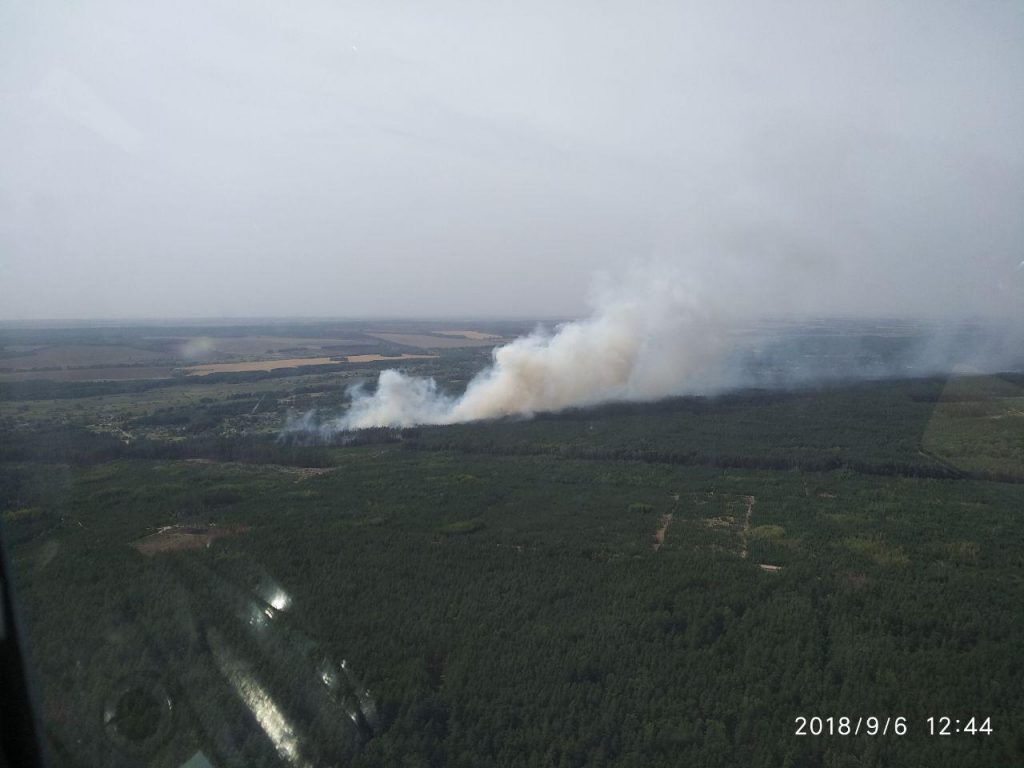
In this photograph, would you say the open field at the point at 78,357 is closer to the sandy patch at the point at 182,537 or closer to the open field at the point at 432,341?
the sandy patch at the point at 182,537

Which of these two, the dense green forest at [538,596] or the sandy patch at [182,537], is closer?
the dense green forest at [538,596]

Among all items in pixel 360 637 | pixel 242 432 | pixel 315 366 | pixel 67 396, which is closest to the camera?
pixel 360 637

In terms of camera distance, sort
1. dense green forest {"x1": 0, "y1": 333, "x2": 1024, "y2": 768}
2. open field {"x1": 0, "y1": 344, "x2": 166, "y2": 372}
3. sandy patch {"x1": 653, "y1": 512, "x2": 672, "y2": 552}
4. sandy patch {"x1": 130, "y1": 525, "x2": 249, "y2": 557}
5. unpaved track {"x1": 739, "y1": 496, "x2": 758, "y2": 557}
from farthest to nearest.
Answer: open field {"x1": 0, "y1": 344, "x2": 166, "y2": 372}, sandy patch {"x1": 653, "y1": 512, "x2": 672, "y2": 552}, unpaved track {"x1": 739, "y1": 496, "x2": 758, "y2": 557}, sandy patch {"x1": 130, "y1": 525, "x2": 249, "y2": 557}, dense green forest {"x1": 0, "y1": 333, "x2": 1024, "y2": 768}

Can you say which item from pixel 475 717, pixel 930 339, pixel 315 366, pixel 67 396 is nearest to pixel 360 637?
pixel 475 717

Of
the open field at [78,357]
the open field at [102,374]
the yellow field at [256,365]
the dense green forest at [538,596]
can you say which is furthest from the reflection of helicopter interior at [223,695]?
the yellow field at [256,365]

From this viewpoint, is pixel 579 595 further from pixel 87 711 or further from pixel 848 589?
pixel 87 711

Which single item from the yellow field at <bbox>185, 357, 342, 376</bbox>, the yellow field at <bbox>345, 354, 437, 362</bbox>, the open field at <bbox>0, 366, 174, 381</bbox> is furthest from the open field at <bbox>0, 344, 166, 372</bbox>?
the yellow field at <bbox>345, 354, 437, 362</bbox>

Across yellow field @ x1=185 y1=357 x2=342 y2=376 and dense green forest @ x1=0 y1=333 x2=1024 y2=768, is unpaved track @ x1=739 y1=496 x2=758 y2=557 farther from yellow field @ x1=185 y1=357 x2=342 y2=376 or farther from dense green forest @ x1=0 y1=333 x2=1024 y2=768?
yellow field @ x1=185 y1=357 x2=342 y2=376
